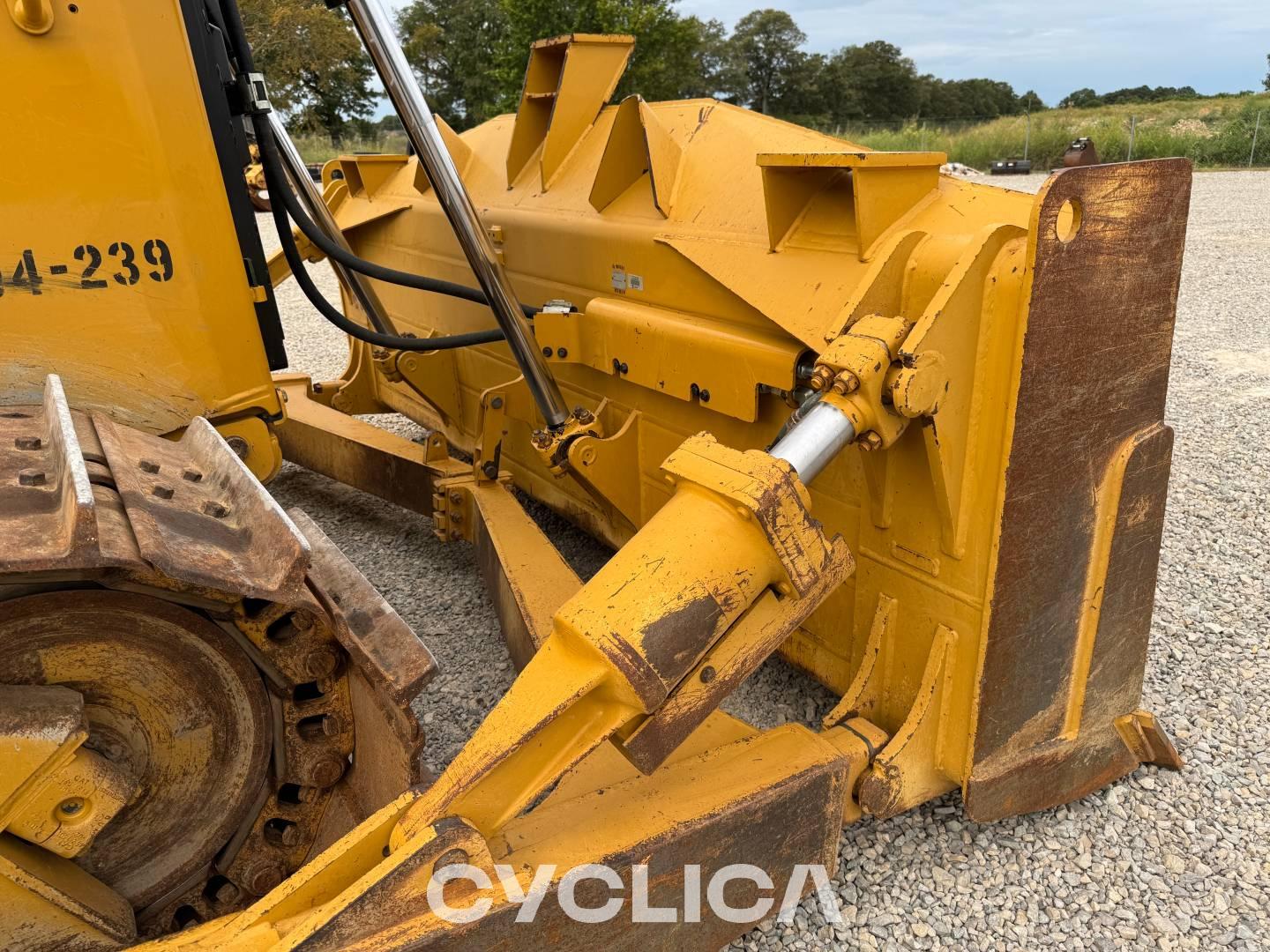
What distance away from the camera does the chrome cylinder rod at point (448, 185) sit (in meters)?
2.21

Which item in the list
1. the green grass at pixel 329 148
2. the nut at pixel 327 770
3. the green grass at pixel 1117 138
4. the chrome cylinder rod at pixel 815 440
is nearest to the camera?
the chrome cylinder rod at pixel 815 440

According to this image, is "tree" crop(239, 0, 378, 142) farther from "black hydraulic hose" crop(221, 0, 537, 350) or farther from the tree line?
"black hydraulic hose" crop(221, 0, 537, 350)

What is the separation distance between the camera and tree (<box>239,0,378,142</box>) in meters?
29.8

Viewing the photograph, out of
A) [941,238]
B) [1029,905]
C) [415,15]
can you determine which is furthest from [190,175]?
[415,15]

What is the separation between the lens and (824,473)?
7.45 feet

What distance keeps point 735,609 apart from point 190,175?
55.8 inches

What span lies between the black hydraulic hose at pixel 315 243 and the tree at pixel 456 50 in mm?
36265

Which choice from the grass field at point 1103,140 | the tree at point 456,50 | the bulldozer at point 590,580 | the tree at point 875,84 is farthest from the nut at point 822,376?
the tree at point 875,84

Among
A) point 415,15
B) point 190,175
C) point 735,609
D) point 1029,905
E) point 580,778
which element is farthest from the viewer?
point 415,15

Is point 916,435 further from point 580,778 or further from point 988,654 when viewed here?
point 580,778

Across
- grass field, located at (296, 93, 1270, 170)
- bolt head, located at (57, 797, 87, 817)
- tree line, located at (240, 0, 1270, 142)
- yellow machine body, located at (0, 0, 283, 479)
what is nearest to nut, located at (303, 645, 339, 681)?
bolt head, located at (57, 797, 87, 817)

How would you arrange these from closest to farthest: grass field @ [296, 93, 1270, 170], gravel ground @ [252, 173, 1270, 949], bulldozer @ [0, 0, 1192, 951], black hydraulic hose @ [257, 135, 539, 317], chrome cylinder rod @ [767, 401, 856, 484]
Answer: bulldozer @ [0, 0, 1192, 951], chrome cylinder rod @ [767, 401, 856, 484], gravel ground @ [252, 173, 1270, 949], black hydraulic hose @ [257, 135, 539, 317], grass field @ [296, 93, 1270, 170]

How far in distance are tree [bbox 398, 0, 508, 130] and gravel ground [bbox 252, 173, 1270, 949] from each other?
35.7 metres

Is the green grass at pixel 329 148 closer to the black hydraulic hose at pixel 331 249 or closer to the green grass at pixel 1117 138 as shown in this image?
the green grass at pixel 1117 138
